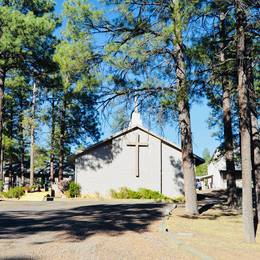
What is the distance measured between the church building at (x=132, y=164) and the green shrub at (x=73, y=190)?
656 millimetres

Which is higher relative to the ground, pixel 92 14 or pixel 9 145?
pixel 92 14

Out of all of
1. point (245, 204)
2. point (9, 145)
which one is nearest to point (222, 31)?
point (245, 204)

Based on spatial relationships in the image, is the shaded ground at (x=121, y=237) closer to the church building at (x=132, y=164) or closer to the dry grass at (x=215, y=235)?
the dry grass at (x=215, y=235)

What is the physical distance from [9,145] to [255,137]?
88.8 ft

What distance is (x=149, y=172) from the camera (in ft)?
105

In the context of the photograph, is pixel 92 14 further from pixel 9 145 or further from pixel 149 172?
Answer: pixel 9 145

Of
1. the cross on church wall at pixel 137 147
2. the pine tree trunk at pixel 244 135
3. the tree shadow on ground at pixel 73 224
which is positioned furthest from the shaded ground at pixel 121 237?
the cross on church wall at pixel 137 147

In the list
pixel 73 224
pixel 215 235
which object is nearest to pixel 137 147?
pixel 73 224

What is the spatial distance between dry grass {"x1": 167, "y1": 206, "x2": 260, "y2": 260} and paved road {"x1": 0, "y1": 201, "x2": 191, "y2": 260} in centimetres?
60

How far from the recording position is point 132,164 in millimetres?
32031

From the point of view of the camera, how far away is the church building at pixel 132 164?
104 ft

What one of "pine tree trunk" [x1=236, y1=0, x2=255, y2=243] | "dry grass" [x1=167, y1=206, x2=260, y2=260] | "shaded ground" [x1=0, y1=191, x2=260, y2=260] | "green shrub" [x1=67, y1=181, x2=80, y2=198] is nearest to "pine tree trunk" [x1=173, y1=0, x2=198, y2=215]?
"dry grass" [x1=167, y1=206, x2=260, y2=260]

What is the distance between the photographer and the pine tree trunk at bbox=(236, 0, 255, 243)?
1191 cm

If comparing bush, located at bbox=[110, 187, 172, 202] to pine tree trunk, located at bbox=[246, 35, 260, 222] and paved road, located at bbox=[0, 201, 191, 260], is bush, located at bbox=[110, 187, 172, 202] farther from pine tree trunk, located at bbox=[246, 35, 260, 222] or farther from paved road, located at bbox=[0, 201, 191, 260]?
pine tree trunk, located at bbox=[246, 35, 260, 222]
